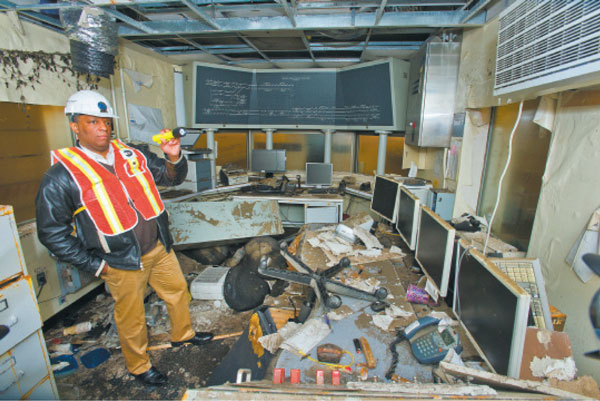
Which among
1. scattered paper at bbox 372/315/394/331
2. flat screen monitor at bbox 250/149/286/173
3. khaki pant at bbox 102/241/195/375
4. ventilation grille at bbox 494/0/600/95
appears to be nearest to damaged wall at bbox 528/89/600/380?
ventilation grille at bbox 494/0/600/95

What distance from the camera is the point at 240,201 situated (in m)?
3.12

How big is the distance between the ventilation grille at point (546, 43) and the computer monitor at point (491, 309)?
755 mm

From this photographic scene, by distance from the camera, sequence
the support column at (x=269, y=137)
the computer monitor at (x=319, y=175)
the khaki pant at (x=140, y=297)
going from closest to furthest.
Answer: the khaki pant at (x=140, y=297)
the computer monitor at (x=319, y=175)
the support column at (x=269, y=137)

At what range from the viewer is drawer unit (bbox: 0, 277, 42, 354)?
1173mm

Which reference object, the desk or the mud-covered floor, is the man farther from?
the desk

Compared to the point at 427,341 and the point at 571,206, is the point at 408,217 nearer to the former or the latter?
the point at 571,206

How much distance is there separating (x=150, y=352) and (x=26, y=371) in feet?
2.67

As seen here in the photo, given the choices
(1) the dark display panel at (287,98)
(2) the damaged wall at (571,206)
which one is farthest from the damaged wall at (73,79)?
(2) the damaged wall at (571,206)

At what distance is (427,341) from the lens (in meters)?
1.12

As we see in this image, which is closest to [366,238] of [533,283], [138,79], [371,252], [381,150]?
[371,252]

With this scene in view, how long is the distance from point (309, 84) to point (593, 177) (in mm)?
3129

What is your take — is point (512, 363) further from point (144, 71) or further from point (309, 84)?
point (144, 71)

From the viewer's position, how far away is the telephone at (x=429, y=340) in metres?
1.06

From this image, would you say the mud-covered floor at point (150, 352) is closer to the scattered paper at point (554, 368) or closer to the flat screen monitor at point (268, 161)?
the scattered paper at point (554, 368)
